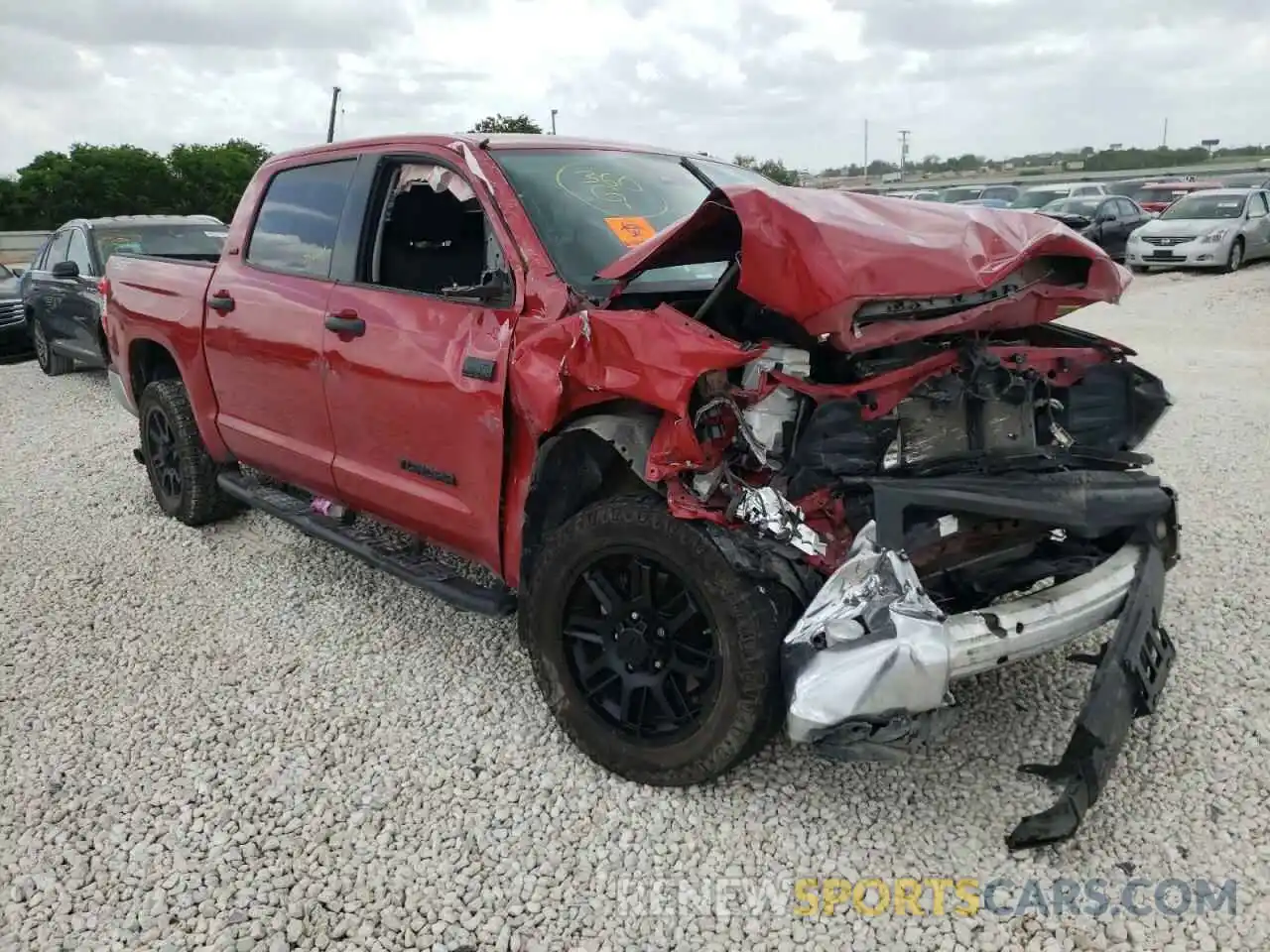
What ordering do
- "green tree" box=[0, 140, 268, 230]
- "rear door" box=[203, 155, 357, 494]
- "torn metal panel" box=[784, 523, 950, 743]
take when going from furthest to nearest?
"green tree" box=[0, 140, 268, 230] → "rear door" box=[203, 155, 357, 494] → "torn metal panel" box=[784, 523, 950, 743]

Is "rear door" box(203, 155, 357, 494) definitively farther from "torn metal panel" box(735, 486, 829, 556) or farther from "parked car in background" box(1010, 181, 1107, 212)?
"parked car in background" box(1010, 181, 1107, 212)

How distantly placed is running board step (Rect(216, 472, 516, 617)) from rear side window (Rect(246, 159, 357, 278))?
1.08 meters

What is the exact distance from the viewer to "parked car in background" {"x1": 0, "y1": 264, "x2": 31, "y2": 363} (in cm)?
1253

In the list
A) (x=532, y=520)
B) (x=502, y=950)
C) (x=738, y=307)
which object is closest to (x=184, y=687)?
(x=532, y=520)

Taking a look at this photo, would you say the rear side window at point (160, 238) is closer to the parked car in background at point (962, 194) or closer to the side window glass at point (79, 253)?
the side window glass at point (79, 253)

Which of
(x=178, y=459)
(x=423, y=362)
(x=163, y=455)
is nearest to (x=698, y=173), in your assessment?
(x=423, y=362)

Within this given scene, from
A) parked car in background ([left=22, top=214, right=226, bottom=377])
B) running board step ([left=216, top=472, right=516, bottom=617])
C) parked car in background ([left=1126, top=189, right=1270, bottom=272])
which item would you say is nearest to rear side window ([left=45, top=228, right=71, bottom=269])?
parked car in background ([left=22, top=214, right=226, bottom=377])

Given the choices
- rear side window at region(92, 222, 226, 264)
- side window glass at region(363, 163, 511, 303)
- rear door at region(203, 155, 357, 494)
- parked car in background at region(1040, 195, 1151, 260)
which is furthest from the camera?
parked car in background at region(1040, 195, 1151, 260)

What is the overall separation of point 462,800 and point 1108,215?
21.6 m

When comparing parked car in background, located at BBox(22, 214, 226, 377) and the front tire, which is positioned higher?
parked car in background, located at BBox(22, 214, 226, 377)

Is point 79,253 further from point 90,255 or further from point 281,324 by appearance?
point 281,324

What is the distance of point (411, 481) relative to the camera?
3.64 meters

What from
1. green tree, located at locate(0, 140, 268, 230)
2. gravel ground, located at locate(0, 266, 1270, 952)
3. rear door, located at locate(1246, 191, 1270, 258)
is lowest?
gravel ground, located at locate(0, 266, 1270, 952)

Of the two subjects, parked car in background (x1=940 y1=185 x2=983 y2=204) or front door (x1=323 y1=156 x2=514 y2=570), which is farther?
parked car in background (x1=940 y1=185 x2=983 y2=204)
